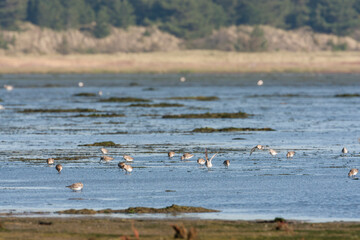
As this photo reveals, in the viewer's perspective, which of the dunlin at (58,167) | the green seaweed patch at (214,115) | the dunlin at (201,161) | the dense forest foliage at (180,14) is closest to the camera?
the dunlin at (58,167)

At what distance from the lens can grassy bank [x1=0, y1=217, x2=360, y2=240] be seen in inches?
604

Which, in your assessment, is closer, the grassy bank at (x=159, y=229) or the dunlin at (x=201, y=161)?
the grassy bank at (x=159, y=229)

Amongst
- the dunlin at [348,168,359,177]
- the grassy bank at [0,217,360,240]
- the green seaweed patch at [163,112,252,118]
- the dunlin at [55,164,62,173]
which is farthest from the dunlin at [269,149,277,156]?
the green seaweed patch at [163,112,252,118]

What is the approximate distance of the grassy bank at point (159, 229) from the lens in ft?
50.4

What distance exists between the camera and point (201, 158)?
2833 cm

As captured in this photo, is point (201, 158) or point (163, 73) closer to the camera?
point (201, 158)

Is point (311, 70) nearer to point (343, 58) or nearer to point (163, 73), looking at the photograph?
point (343, 58)

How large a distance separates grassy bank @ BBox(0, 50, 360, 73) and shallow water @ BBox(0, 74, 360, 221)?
2756 inches

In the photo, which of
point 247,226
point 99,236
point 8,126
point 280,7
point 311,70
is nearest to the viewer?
point 99,236

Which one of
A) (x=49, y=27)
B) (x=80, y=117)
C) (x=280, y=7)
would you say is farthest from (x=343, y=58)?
(x=80, y=117)

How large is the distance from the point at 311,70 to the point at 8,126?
87.5m

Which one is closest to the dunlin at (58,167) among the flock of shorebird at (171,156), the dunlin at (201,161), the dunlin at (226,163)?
the flock of shorebird at (171,156)

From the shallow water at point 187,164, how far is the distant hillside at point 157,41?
7905 cm

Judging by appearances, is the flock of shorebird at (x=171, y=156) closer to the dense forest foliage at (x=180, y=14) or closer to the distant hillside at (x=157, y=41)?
the distant hillside at (x=157, y=41)
